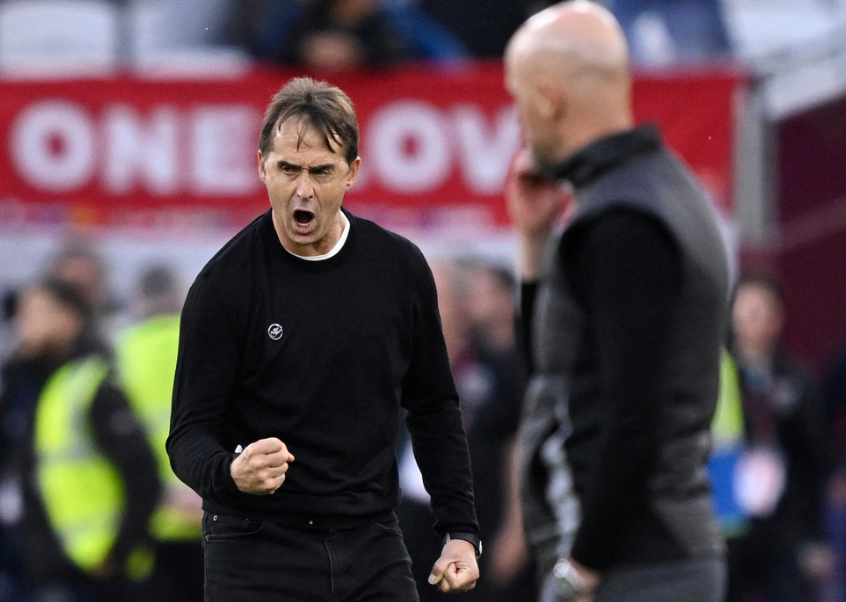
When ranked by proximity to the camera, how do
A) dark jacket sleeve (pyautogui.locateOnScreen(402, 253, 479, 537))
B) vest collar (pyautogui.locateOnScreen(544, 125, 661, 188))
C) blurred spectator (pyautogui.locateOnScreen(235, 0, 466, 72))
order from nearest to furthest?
vest collar (pyautogui.locateOnScreen(544, 125, 661, 188)) → dark jacket sleeve (pyautogui.locateOnScreen(402, 253, 479, 537)) → blurred spectator (pyautogui.locateOnScreen(235, 0, 466, 72))

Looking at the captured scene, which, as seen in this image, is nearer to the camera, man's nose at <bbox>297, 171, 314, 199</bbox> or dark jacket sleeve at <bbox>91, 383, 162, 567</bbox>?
man's nose at <bbox>297, 171, 314, 199</bbox>

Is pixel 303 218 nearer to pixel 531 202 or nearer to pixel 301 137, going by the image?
pixel 301 137

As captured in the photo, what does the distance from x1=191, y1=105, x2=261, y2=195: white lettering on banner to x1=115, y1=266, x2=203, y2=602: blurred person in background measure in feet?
2.15

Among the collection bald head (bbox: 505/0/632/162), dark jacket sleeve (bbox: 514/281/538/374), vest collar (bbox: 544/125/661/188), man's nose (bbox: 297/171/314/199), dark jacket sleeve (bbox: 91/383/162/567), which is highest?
bald head (bbox: 505/0/632/162)

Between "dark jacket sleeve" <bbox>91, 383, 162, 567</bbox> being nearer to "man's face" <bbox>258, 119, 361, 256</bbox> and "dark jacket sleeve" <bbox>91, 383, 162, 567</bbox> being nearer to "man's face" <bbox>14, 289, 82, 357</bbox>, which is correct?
"man's face" <bbox>14, 289, 82, 357</bbox>

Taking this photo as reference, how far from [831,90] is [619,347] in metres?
6.43

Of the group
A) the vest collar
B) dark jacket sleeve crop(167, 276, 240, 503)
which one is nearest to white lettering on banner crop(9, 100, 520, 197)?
the vest collar

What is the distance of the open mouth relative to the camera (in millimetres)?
2990

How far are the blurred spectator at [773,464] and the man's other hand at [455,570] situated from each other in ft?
14.8

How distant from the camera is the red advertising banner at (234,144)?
7871mm

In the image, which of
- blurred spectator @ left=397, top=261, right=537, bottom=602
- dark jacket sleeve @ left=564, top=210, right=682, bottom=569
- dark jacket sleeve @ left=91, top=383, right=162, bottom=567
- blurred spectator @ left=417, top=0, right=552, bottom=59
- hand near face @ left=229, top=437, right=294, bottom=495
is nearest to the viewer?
hand near face @ left=229, top=437, right=294, bottom=495

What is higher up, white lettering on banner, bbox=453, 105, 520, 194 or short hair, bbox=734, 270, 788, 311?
white lettering on banner, bbox=453, 105, 520, 194

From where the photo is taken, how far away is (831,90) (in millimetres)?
8914

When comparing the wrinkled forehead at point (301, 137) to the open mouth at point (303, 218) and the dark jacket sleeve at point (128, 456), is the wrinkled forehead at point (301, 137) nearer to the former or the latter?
the open mouth at point (303, 218)
